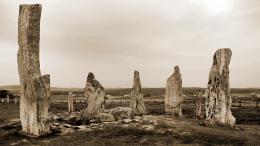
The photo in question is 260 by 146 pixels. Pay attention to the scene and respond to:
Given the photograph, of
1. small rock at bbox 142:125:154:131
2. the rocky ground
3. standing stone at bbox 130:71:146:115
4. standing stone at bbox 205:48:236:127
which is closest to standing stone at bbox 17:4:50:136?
the rocky ground

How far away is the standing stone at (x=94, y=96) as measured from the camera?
106 feet

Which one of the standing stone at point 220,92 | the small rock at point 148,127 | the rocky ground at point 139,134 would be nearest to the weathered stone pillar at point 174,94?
the standing stone at point 220,92

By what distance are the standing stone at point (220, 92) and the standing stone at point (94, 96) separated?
8234 millimetres

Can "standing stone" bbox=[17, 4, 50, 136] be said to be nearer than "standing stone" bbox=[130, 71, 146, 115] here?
Yes

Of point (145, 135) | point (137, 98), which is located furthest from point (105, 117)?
point (137, 98)

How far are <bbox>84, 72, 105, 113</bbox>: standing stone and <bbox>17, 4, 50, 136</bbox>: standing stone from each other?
6.52 metres

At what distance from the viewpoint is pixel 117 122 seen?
28.5 metres

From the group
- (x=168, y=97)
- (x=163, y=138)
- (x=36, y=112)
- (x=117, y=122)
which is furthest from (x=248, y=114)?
(x=36, y=112)

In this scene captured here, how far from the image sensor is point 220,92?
28328 millimetres

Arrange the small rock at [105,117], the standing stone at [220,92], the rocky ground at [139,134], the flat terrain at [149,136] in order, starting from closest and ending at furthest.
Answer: the flat terrain at [149,136] → the rocky ground at [139,134] → the standing stone at [220,92] → the small rock at [105,117]

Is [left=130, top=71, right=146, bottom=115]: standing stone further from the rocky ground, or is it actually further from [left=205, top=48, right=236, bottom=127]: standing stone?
[left=205, top=48, right=236, bottom=127]: standing stone

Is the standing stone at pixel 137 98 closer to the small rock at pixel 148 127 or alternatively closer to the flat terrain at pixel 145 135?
the flat terrain at pixel 145 135

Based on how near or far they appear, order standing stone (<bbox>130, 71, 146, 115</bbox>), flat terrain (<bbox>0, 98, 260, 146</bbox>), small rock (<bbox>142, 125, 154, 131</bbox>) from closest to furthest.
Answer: flat terrain (<bbox>0, 98, 260, 146</bbox>), small rock (<bbox>142, 125, 154, 131</bbox>), standing stone (<bbox>130, 71, 146, 115</bbox>)

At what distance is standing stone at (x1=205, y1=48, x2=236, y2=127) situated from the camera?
28.1 metres
